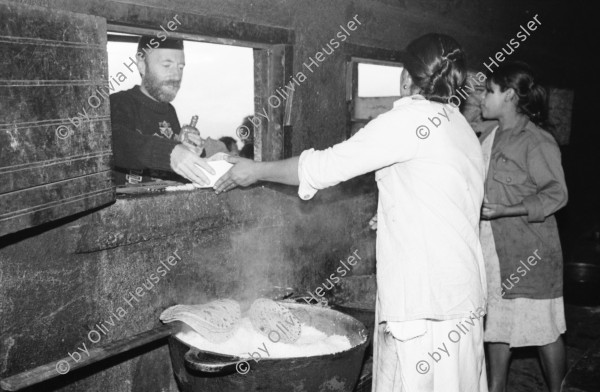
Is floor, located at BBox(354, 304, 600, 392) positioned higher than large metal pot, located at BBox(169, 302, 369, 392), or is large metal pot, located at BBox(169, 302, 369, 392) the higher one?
large metal pot, located at BBox(169, 302, 369, 392)

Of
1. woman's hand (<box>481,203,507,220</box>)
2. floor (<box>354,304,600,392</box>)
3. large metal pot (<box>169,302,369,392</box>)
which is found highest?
woman's hand (<box>481,203,507,220</box>)

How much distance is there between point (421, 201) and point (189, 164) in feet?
5.15

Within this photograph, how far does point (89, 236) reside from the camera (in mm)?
3150

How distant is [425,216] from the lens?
9.27 ft

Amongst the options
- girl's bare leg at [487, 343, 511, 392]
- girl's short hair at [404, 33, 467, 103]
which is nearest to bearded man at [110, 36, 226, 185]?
girl's short hair at [404, 33, 467, 103]

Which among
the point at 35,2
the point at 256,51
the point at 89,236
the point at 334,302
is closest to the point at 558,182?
the point at 334,302

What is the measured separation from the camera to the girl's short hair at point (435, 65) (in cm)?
290

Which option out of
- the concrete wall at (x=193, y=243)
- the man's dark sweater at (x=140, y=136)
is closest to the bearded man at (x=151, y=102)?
the man's dark sweater at (x=140, y=136)

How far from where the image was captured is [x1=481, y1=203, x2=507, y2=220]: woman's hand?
4.30m

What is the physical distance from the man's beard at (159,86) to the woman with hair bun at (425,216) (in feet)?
7.92

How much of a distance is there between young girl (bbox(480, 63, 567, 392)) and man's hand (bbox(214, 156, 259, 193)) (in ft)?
7.08

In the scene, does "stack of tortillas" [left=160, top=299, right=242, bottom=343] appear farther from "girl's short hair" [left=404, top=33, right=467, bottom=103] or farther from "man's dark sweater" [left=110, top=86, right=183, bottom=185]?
"girl's short hair" [left=404, top=33, right=467, bottom=103]

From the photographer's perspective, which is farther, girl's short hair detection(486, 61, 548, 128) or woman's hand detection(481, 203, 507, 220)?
girl's short hair detection(486, 61, 548, 128)

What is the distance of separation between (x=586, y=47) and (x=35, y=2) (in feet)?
36.0
